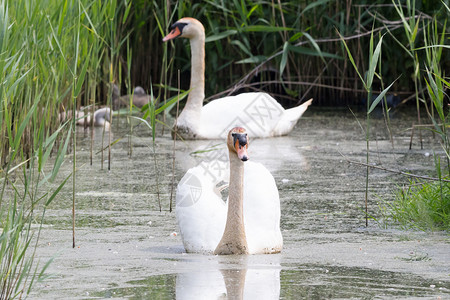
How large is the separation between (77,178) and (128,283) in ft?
9.88

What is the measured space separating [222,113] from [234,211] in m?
4.73

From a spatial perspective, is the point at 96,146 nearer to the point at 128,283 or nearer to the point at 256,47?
the point at 256,47

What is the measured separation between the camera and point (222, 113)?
909 cm

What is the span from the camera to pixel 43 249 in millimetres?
4453

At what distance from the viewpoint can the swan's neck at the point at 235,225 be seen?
14.4 feet

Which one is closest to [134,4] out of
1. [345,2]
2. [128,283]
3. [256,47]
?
[256,47]

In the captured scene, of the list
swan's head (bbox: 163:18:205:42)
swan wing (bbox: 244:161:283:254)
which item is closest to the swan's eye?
swan wing (bbox: 244:161:283:254)

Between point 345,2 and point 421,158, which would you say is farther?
point 345,2

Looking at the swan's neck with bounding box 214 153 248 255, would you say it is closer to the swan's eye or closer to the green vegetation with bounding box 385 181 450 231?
the swan's eye

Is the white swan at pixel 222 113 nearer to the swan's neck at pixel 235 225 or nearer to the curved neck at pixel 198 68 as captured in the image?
the curved neck at pixel 198 68

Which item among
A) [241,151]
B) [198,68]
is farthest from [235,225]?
[198,68]

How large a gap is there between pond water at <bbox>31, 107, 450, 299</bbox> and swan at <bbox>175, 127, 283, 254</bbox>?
0.30 ft

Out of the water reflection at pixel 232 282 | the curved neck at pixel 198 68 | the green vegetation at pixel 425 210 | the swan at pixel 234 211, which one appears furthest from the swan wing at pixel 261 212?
the curved neck at pixel 198 68

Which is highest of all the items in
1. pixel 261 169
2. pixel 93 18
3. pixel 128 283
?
pixel 93 18
